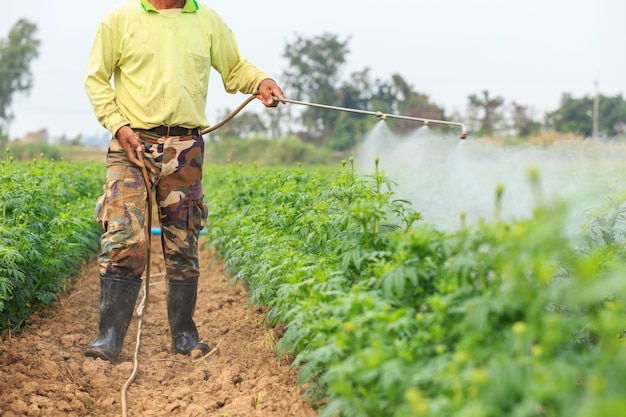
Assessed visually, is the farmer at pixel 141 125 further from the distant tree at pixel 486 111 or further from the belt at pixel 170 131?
the distant tree at pixel 486 111

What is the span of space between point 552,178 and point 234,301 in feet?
10.8

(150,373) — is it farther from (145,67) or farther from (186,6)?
(186,6)

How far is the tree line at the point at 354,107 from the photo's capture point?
35.8 m

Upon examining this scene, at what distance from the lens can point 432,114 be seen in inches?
1409

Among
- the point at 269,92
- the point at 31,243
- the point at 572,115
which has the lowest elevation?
the point at 31,243

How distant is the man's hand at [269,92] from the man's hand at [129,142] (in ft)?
2.96

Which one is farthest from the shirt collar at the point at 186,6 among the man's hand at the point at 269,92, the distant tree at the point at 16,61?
the distant tree at the point at 16,61

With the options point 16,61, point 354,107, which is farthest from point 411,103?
point 16,61

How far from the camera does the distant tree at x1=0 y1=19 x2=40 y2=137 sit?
4584 centimetres

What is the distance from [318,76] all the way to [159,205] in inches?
1448

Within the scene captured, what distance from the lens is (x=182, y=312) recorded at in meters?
5.06

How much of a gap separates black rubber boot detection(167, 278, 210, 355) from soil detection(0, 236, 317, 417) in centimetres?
10

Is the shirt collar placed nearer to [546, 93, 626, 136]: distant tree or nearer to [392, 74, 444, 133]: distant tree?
[392, 74, 444, 133]: distant tree

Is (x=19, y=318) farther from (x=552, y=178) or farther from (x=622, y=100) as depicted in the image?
(x=622, y=100)
